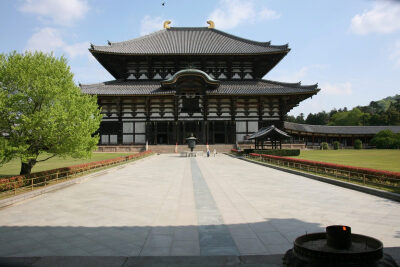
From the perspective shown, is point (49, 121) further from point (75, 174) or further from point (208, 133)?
point (208, 133)

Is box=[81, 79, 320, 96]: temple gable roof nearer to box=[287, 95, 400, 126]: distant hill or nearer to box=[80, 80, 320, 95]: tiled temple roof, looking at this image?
box=[80, 80, 320, 95]: tiled temple roof

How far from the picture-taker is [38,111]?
12.2m

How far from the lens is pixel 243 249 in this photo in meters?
5.05

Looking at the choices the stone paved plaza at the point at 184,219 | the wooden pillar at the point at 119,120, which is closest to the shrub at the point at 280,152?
the stone paved plaza at the point at 184,219

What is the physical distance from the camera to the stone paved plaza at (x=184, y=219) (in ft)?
17.2

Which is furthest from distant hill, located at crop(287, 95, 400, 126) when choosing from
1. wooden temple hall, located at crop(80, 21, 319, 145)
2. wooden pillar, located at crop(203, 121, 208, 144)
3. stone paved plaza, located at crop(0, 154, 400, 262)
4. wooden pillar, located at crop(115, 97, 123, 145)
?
stone paved plaza, located at crop(0, 154, 400, 262)

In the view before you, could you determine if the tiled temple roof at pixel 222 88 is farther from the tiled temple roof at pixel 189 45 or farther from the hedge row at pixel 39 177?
the hedge row at pixel 39 177

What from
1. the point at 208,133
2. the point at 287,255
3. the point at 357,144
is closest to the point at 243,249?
the point at 287,255

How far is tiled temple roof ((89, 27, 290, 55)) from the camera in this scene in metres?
43.1

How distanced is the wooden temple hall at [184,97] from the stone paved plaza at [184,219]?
98.3ft

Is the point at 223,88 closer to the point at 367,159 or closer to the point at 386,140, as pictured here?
the point at 367,159

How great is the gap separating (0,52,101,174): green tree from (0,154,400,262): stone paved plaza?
2.38 metres

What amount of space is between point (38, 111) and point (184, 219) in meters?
9.19

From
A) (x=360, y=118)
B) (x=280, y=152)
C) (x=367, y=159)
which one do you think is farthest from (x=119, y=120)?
(x=360, y=118)
